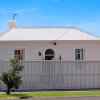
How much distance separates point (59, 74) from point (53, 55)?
3426 millimetres

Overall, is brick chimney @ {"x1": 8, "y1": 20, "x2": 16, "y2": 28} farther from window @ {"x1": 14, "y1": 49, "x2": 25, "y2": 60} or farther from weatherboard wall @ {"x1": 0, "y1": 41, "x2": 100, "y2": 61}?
weatherboard wall @ {"x1": 0, "y1": 41, "x2": 100, "y2": 61}

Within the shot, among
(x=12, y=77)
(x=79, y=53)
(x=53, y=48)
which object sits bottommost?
(x=12, y=77)

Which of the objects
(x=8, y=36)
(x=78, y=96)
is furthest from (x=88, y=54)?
(x=78, y=96)

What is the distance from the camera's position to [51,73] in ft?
78.9

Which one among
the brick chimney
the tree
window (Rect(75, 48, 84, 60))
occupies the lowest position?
the tree

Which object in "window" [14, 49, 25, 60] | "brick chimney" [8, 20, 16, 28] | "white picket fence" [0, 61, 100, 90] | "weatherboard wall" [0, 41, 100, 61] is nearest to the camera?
"white picket fence" [0, 61, 100, 90]

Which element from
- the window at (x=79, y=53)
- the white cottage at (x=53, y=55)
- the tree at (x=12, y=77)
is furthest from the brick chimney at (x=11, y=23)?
the tree at (x=12, y=77)

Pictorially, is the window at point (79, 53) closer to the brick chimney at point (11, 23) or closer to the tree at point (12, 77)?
the brick chimney at point (11, 23)

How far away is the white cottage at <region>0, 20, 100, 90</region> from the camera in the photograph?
78.8ft

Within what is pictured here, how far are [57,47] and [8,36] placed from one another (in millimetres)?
3634


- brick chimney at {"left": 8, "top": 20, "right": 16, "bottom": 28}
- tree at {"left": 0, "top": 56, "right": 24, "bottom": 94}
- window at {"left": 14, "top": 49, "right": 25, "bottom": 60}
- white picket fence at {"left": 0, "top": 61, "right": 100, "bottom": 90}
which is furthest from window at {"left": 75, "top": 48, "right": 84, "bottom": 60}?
tree at {"left": 0, "top": 56, "right": 24, "bottom": 94}

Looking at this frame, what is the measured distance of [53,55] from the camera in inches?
1082

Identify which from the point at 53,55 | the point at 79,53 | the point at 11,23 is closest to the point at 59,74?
the point at 53,55

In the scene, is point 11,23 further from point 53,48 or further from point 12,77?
point 12,77
